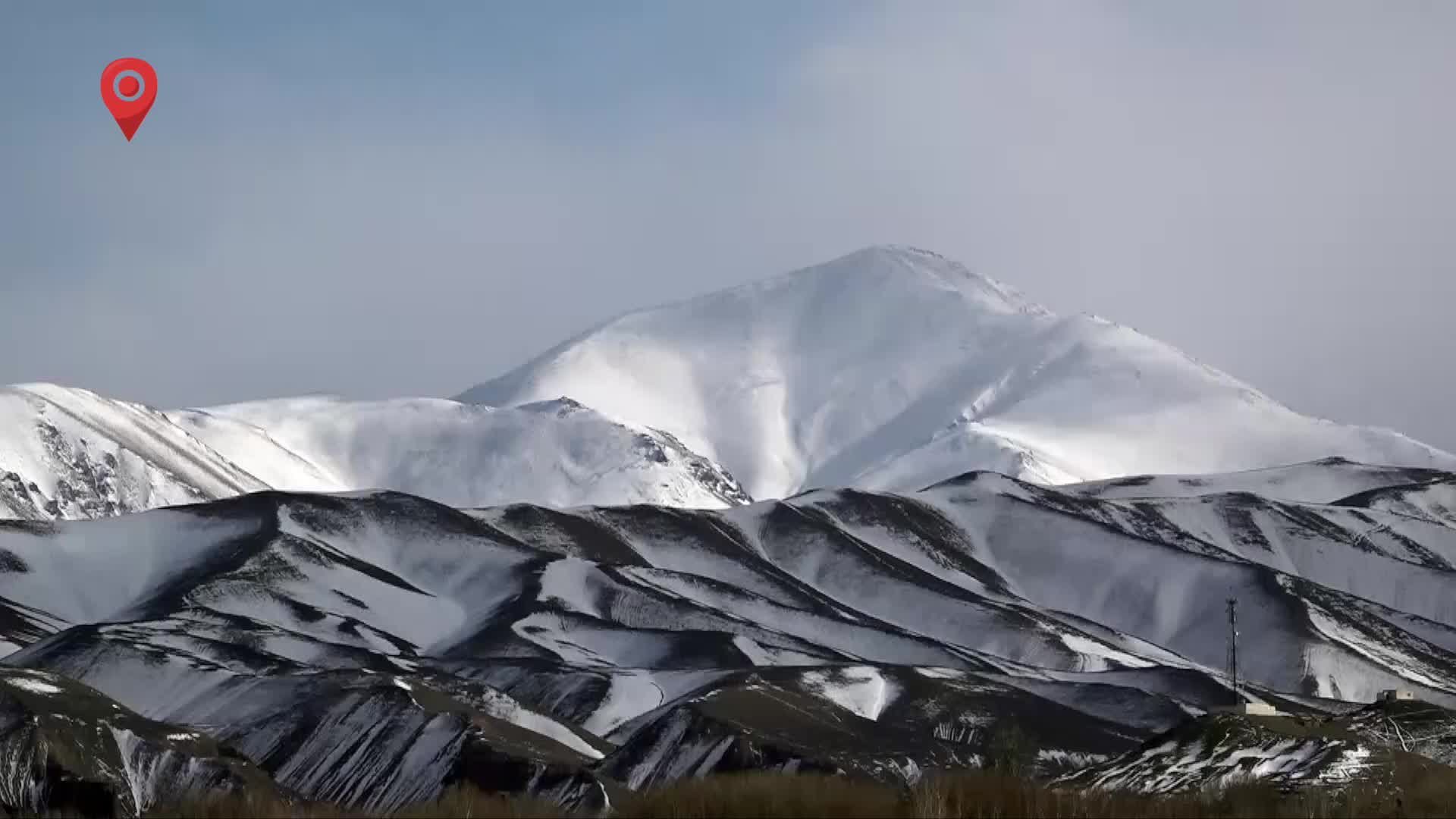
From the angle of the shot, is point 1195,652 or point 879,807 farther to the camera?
point 1195,652

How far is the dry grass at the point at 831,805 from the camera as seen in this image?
3114 centimetres

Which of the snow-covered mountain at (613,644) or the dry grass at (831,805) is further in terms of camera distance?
the snow-covered mountain at (613,644)

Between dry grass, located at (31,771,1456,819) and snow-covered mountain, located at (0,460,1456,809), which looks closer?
dry grass, located at (31,771,1456,819)

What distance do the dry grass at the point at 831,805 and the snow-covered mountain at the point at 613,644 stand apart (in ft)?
173

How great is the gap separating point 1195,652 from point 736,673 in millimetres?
68818

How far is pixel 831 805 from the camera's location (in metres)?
31.9

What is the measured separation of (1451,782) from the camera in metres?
42.3

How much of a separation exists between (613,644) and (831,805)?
121127mm

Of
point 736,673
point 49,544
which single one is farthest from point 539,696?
point 49,544

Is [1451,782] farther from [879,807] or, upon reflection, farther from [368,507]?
[368,507]

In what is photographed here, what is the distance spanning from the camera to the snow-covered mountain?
104562mm

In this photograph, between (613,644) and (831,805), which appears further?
(613,644)

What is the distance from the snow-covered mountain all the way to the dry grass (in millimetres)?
52676

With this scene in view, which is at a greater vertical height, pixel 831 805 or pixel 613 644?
pixel 831 805
